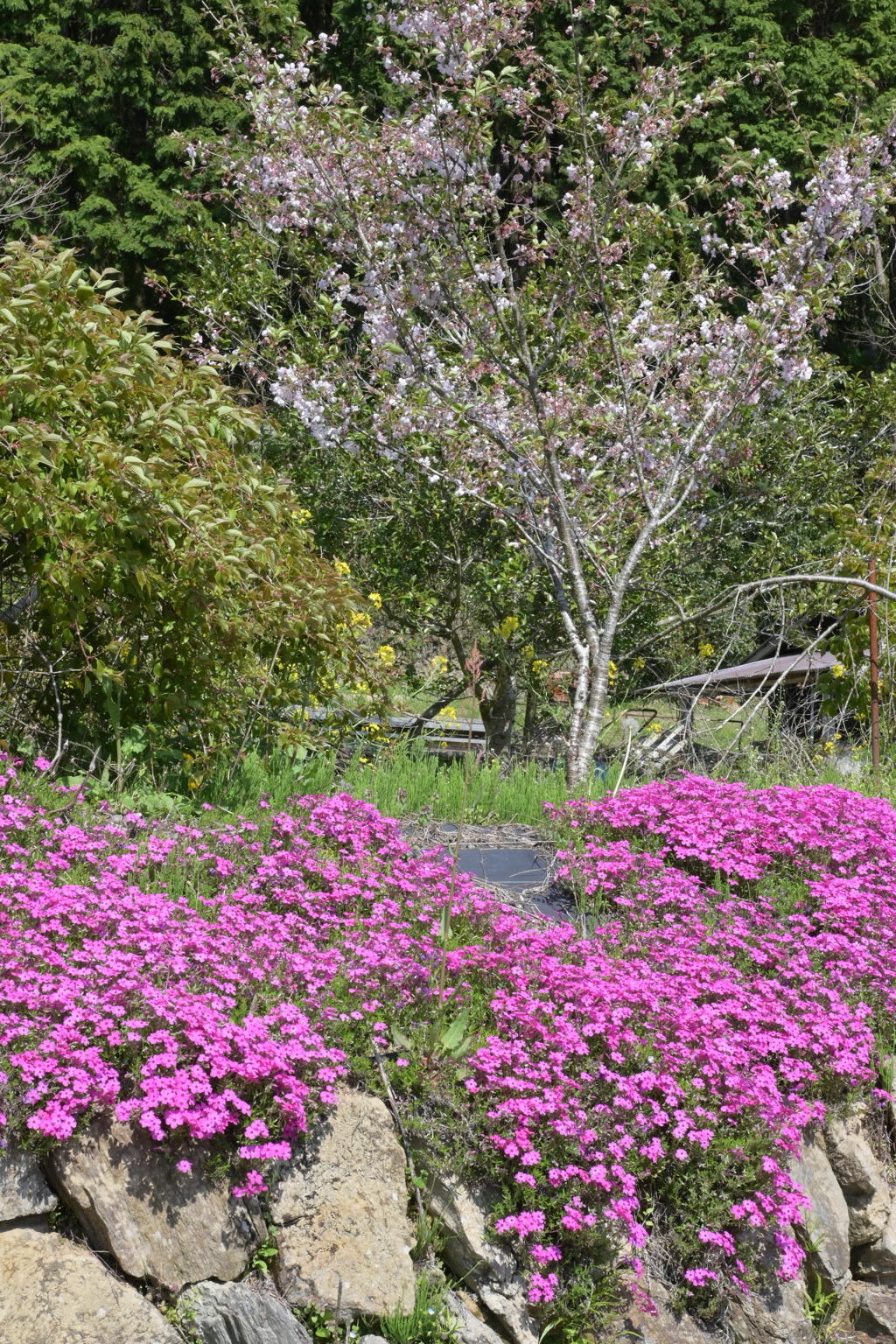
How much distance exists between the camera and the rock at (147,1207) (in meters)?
2.19

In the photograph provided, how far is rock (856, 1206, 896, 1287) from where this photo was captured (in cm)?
328

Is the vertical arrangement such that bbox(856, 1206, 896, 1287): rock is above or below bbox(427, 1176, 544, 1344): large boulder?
below

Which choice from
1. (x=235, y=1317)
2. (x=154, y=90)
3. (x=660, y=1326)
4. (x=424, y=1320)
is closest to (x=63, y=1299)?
(x=235, y=1317)

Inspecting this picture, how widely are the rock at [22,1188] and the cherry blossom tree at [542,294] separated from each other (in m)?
3.25

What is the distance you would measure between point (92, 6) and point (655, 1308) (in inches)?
617

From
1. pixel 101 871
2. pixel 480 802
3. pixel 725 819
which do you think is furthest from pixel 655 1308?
pixel 480 802

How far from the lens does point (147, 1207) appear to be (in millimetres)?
2238

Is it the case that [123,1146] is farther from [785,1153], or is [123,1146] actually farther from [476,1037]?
[785,1153]

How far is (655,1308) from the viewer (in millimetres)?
2633

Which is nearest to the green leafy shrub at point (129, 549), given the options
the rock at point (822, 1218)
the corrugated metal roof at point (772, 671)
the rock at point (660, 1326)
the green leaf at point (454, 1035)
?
the green leaf at point (454, 1035)

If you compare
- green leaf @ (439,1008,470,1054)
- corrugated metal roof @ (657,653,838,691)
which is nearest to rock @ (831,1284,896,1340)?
green leaf @ (439,1008,470,1054)

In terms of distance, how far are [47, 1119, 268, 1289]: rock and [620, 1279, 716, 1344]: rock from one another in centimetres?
94

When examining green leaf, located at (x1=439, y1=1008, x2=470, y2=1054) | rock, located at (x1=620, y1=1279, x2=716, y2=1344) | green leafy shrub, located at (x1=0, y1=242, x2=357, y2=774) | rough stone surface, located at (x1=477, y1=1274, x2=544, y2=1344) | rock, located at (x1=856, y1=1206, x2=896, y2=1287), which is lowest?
rock, located at (x1=856, y1=1206, x2=896, y2=1287)

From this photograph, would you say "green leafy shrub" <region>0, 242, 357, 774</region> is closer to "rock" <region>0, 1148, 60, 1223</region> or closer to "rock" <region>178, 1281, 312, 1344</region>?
"rock" <region>0, 1148, 60, 1223</region>
